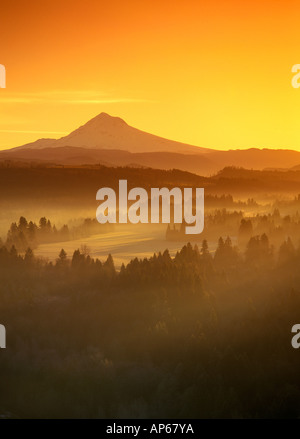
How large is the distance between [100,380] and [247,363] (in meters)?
46.3

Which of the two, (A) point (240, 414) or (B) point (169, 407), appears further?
(B) point (169, 407)

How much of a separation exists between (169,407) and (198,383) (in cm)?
1312

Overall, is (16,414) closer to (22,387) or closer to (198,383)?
(22,387)

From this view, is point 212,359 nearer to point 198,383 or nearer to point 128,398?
point 198,383

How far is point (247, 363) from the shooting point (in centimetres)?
17625

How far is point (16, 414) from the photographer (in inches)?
6531
